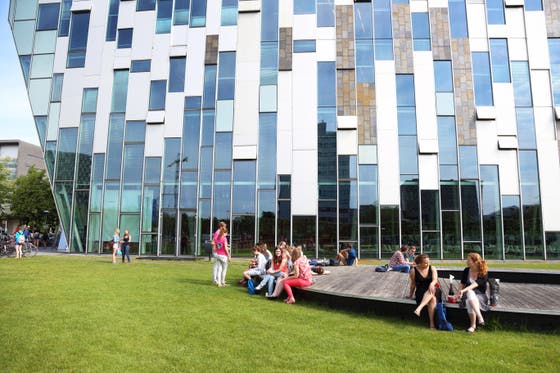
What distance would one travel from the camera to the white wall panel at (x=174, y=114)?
25172mm

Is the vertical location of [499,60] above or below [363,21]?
below

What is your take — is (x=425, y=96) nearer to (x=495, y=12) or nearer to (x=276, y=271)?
(x=495, y=12)

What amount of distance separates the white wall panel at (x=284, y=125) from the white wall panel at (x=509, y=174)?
41.1 feet

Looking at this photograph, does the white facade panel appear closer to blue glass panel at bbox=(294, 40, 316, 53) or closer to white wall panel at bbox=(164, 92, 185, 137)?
blue glass panel at bbox=(294, 40, 316, 53)

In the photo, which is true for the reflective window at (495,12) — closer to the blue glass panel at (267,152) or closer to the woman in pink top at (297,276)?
the blue glass panel at (267,152)

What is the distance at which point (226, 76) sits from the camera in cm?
2523

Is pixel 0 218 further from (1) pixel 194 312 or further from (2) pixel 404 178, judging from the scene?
(1) pixel 194 312

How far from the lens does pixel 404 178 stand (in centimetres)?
2325

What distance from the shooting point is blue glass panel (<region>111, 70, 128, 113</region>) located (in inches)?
1025

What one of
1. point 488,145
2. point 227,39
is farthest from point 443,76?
point 227,39

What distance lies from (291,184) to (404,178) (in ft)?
22.3

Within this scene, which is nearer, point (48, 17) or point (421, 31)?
point (421, 31)

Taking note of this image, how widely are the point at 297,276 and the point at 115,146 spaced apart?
64.6ft

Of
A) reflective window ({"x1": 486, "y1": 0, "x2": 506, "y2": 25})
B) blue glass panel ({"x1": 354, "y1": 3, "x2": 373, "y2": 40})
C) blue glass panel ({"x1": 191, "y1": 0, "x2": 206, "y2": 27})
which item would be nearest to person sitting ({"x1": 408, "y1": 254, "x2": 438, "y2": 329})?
blue glass panel ({"x1": 354, "y1": 3, "x2": 373, "y2": 40})
